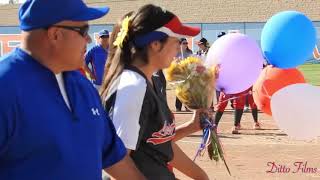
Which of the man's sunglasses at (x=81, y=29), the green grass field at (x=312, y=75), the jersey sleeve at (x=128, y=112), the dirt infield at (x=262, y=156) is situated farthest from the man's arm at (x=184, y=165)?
the green grass field at (x=312, y=75)

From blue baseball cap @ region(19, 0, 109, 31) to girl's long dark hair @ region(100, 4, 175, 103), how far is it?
740 millimetres

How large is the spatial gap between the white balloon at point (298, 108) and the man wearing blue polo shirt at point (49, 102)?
290cm

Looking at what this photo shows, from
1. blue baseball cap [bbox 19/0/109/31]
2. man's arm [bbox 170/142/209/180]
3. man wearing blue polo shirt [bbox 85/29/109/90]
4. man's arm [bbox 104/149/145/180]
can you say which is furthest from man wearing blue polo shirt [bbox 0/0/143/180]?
man wearing blue polo shirt [bbox 85/29/109/90]

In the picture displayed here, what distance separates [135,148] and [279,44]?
7.84ft

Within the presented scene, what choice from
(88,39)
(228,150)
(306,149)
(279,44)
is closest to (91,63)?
(228,150)

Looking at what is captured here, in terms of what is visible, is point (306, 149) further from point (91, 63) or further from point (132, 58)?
point (132, 58)

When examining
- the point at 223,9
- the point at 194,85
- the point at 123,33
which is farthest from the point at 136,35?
the point at 223,9

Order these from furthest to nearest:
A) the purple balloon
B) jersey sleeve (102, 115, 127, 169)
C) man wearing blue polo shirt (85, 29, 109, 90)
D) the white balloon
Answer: man wearing blue polo shirt (85, 29, 109, 90)
the white balloon
the purple balloon
jersey sleeve (102, 115, 127, 169)

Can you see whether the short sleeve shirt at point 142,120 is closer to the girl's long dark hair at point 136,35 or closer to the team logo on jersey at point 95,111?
the girl's long dark hair at point 136,35

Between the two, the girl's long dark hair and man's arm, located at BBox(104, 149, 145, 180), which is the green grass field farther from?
man's arm, located at BBox(104, 149, 145, 180)

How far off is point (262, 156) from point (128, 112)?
5.44m

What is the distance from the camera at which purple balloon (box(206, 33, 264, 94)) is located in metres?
4.40

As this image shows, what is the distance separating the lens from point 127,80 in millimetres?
2992

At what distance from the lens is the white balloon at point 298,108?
5.12 metres
